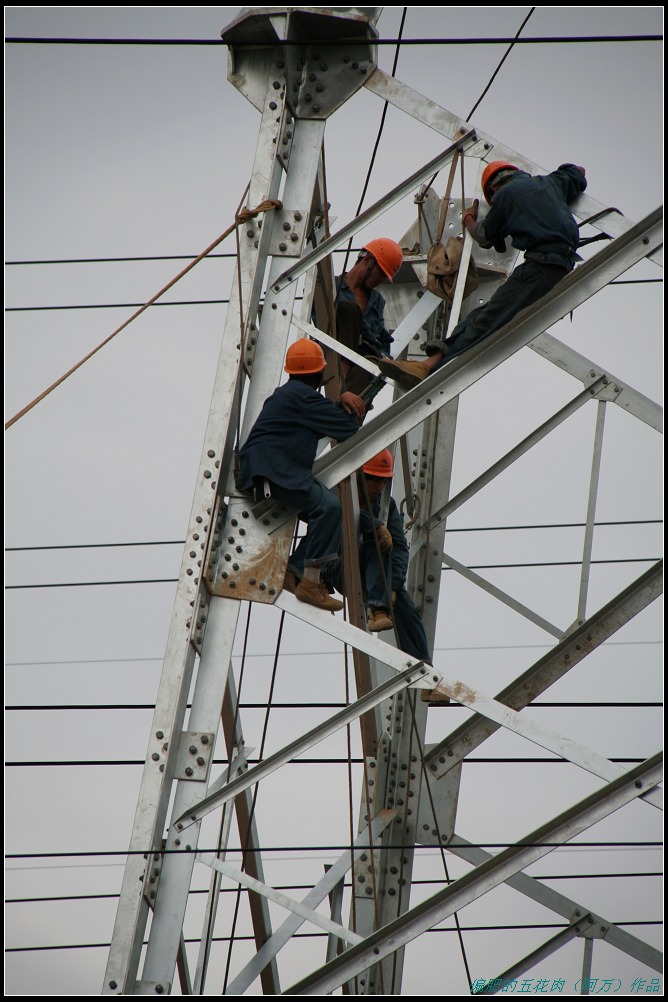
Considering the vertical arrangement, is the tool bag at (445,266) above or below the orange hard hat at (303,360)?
above

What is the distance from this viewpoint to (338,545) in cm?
624

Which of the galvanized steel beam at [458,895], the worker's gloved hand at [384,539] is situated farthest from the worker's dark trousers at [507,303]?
the galvanized steel beam at [458,895]

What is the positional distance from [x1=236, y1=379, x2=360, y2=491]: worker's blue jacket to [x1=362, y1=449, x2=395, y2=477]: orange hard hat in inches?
63.7

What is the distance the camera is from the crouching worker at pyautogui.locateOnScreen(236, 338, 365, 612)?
19.1 ft

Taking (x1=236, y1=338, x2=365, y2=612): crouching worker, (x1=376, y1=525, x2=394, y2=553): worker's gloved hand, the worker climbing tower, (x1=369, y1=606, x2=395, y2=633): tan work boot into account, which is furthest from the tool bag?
(x1=369, y1=606, x2=395, y2=633): tan work boot

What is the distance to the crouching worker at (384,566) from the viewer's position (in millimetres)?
7262

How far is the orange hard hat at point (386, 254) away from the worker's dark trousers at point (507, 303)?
1.72 meters

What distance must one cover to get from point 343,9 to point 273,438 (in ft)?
8.43

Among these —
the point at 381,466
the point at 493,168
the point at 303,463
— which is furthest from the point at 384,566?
the point at 493,168

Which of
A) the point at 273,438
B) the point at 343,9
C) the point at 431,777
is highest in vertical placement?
the point at 343,9

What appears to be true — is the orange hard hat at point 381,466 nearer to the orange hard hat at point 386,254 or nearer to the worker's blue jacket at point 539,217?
the orange hard hat at point 386,254

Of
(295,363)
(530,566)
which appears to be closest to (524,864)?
(295,363)

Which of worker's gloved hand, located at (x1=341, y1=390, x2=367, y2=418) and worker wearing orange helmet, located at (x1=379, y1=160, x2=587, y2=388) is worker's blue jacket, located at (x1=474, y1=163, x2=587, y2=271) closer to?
worker wearing orange helmet, located at (x1=379, y1=160, x2=587, y2=388)

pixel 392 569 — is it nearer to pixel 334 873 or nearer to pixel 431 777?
pixel 431 777
